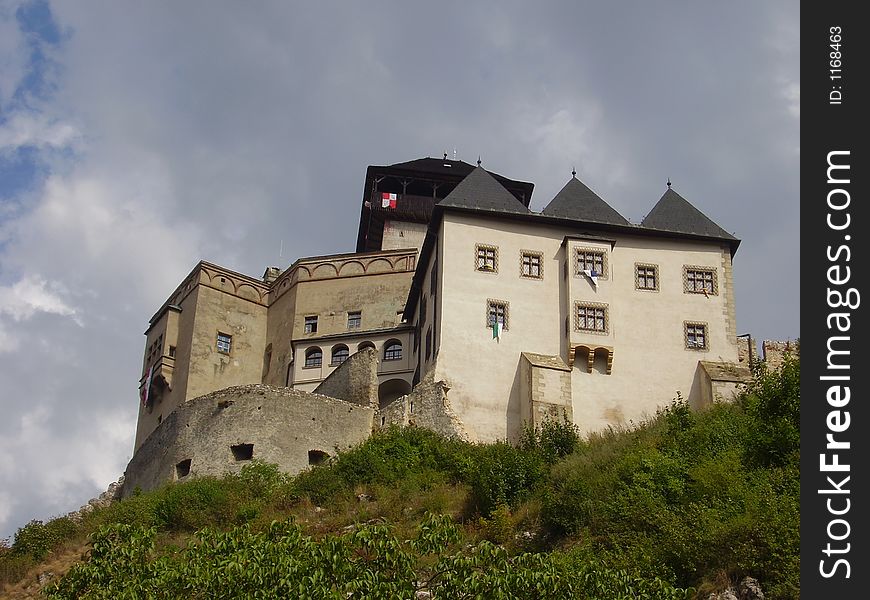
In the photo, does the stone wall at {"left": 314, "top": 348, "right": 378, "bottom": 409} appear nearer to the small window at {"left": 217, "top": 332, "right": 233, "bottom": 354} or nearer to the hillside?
the hillside

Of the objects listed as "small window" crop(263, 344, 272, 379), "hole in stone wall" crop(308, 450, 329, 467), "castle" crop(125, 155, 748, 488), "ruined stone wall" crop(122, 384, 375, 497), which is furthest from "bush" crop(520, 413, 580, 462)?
"small window" crop(263, 344, 272, 379)

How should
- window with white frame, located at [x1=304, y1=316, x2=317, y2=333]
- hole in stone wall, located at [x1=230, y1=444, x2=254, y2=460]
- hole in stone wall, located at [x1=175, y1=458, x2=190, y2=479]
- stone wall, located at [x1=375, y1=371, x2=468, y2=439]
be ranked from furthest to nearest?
window with white frame, located at [x1=304, y1=316, x2=317, y2=333]
hole in stone wall, located at [x1=175, y1=458, x2=190, y2=479]
stone wall, located at [x1=375, y1=371, x2=468, y2=439]
hole in stone wall, located at [x1=230, y1=444, x2=254, y2=460]

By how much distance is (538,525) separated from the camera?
106 feet

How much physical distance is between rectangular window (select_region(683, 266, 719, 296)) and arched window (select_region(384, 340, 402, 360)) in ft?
44.8

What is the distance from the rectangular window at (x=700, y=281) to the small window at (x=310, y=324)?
1985cm

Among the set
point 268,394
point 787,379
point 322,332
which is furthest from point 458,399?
point 322,332

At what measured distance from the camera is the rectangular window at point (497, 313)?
44938mm

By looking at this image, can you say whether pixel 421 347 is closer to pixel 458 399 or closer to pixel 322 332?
pixel 458 399

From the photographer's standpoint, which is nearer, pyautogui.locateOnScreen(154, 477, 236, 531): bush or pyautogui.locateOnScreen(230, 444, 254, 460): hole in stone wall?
pyautogui.locateOnScreen(154, 477, 236, 531): bush

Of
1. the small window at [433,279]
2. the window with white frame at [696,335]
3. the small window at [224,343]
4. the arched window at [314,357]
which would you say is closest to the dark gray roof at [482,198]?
the small window at [433,279]

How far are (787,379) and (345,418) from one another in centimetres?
1591

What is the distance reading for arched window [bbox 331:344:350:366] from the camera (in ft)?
186

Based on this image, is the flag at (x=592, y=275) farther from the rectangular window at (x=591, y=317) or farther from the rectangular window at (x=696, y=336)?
→ the rectangular window at (x=696, y=336)

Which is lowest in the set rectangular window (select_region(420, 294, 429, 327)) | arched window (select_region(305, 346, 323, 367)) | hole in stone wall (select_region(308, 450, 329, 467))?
hole in stone wall (select_region(308, 450, 329, 467))
